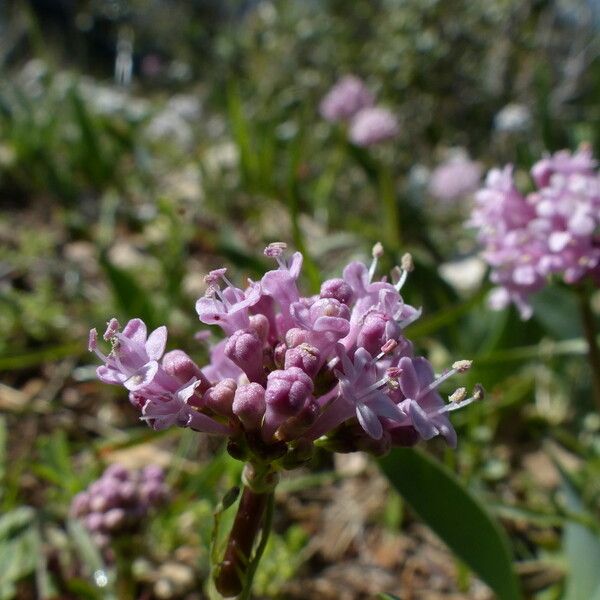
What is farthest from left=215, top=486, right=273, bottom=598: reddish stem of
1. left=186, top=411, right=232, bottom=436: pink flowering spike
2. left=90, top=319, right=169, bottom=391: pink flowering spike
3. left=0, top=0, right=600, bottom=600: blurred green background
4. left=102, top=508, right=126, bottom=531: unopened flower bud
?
left=102, top=508, right=126, bottom=531: unopened flower bud

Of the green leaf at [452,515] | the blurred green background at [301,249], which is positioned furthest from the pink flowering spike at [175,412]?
the blurred green background at [301,249]

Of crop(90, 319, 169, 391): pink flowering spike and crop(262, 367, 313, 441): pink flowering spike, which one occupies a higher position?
crop(262, 367, 313, 441): pink flowering spike

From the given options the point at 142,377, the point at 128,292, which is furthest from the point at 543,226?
the point at 128,292

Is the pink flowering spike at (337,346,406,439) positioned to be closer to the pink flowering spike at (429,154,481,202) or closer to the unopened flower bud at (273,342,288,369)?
the unopened flower bud at (273,342,288,369)

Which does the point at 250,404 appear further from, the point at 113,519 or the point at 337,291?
the point at 113,519

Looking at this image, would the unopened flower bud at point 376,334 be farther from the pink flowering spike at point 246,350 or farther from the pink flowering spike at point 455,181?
the pink flowering spike at point 455,181

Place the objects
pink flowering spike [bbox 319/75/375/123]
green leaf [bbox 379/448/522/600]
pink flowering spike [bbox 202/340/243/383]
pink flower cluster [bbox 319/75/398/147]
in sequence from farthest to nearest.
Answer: pink flowering spike [bbox 319/75/375/123], pink flower cluster [bbox 319/75/398/147], green leaf [bbox 379/448/522/600], pink flowering spike [bbox 202/340/243/383]
